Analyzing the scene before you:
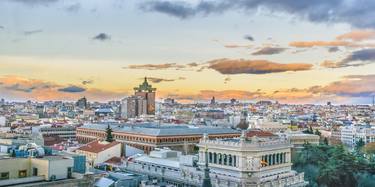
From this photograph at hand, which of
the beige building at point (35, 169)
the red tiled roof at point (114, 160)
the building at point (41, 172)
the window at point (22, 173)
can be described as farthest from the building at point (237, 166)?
the window at point (22, 173)

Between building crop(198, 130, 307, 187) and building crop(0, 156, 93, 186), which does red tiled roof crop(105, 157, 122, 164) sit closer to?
building crop(198, 130, 307, 187)

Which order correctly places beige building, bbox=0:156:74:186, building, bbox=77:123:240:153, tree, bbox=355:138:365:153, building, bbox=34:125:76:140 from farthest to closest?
building, bbox=34:125:76:140, tree, bbox=355:138:365:153, building, bbox=77:123:240:153, beige building, bbox=0:156:74:186

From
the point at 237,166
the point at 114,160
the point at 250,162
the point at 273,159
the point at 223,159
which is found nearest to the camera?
the point at 250,162

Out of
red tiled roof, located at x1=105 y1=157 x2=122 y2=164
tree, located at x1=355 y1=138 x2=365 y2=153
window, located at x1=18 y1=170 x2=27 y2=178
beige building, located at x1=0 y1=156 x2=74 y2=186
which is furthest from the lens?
tree, located at x1=355 y1=138 x2=365 y2=153

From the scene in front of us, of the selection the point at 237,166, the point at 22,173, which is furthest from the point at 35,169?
the point at 237,166

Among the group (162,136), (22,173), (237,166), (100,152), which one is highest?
(22,173)

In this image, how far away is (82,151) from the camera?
89750 mm

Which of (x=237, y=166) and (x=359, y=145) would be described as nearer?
(x=237, y=166)

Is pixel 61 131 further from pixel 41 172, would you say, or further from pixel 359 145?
pixel 41 172

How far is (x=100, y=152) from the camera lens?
88.2m

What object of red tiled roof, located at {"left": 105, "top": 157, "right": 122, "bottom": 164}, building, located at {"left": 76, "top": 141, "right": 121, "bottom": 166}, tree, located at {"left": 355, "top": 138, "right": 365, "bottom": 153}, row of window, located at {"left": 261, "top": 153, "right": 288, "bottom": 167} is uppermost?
row of window, located at {"left": 261, "top": 153, "right": 288, "bottom": 167}

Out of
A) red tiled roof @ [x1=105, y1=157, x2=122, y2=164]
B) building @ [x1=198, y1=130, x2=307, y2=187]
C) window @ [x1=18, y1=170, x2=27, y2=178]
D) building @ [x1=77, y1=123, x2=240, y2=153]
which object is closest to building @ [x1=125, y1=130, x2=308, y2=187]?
building @ [x1=198, y1=130, x2=307, y2=187]

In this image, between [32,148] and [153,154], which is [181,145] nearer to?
[153,154]

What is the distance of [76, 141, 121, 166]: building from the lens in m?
86.6
